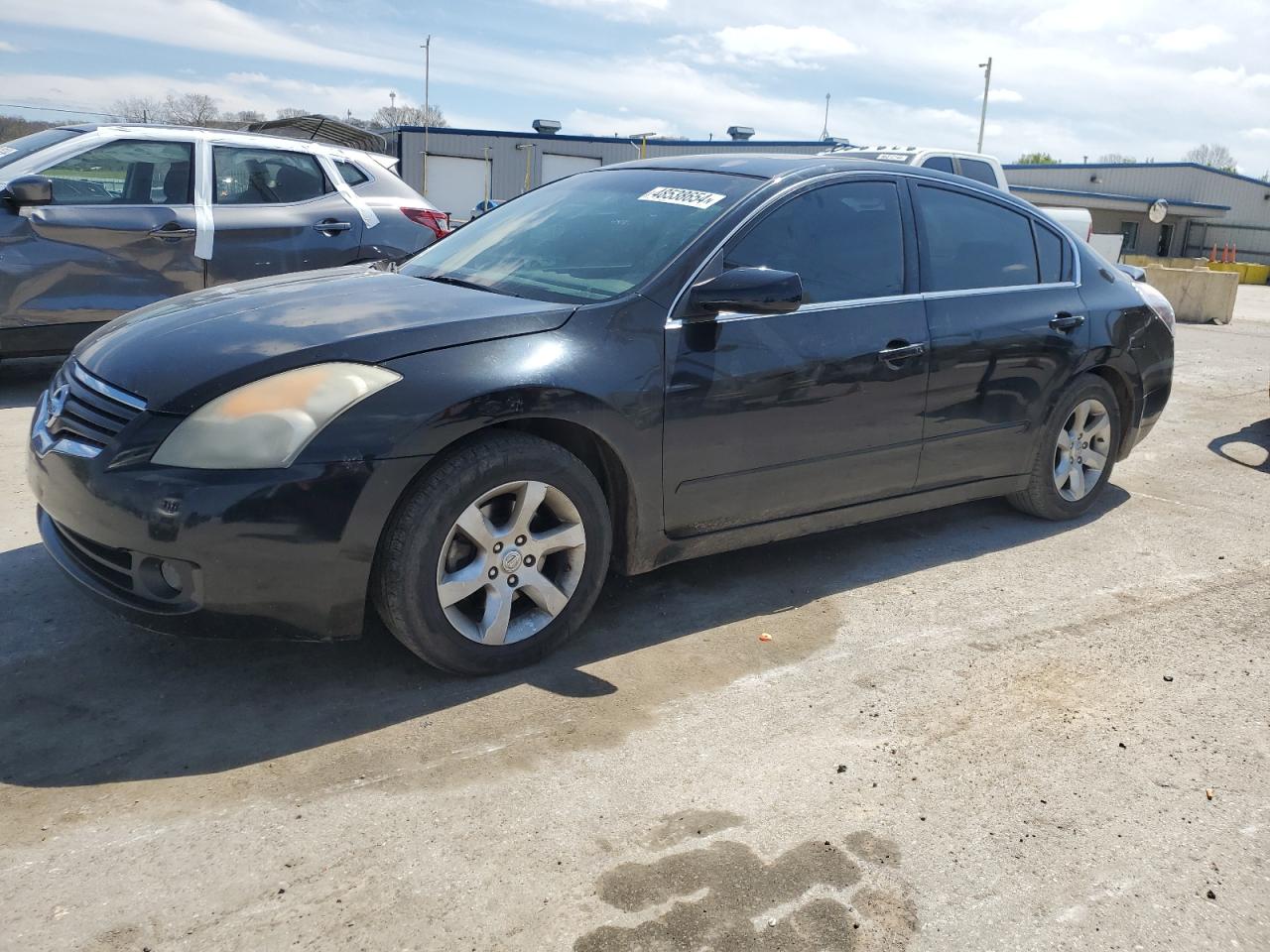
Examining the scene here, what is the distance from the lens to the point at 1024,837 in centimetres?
271

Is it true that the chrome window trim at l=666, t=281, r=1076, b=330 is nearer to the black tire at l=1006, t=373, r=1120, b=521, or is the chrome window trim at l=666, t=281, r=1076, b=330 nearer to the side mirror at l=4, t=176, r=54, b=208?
the black tire at l=1006, t=373, r=1120, b=521

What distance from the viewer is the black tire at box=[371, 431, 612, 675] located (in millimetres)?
3094

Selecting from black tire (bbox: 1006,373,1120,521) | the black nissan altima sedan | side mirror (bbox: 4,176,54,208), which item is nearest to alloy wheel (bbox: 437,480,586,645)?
the black nissan altima sedan

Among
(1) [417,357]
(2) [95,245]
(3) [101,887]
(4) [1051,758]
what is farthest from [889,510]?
(2) [95,245]

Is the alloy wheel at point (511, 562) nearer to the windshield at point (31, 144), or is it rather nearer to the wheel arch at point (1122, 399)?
the wheel arch at point (1122, 399)

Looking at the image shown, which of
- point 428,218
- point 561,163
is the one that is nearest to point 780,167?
point 428,218

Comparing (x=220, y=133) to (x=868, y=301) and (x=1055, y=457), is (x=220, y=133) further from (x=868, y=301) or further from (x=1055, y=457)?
(x=1055, y=457)

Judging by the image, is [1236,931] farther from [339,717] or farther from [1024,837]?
[339,717]

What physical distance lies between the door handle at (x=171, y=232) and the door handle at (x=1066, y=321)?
5349mm

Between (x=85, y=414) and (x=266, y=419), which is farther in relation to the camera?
(x=85, y=414)

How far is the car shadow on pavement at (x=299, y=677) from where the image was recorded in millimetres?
2910

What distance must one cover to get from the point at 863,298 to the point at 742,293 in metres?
0.82

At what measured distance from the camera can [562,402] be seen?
333 centimetres

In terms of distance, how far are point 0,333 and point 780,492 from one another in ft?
17.0
